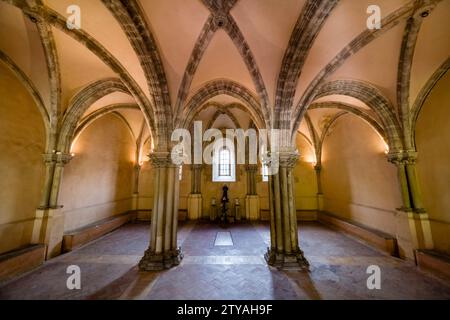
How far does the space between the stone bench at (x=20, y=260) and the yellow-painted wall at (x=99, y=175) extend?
1311mm

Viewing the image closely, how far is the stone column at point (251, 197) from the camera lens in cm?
1034

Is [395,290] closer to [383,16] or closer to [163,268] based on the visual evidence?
[163,268]

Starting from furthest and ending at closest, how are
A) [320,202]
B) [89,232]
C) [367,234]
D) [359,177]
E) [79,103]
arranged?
[320,202] < [359,177] < [89,232] < [367,234] < [79,103]

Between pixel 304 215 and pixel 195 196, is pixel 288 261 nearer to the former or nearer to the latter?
pixel 304 215

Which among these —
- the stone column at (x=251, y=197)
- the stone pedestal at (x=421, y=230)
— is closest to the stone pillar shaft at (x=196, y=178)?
the stone column at (x=251, y=197)

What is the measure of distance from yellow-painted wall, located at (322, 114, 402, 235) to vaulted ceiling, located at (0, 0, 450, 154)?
184 cm

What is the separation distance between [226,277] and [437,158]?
660 cm

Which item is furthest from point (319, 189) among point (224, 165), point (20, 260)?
point (20, 260)

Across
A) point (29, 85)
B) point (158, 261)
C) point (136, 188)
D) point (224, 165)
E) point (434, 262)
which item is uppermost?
point (29, 85)

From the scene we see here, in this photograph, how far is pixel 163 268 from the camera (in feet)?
14.8

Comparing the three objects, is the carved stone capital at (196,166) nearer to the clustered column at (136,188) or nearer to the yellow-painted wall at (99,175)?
the clustered column at (136,188)

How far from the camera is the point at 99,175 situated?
7.78 m
